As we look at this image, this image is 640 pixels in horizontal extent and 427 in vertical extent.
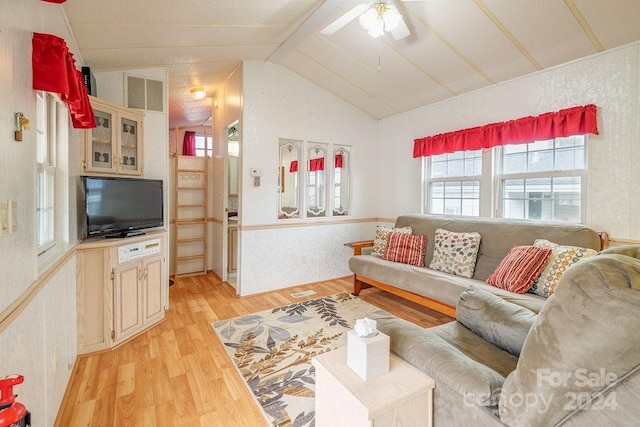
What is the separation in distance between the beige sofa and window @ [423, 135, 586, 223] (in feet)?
1.07

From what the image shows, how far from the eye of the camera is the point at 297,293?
13.1ft

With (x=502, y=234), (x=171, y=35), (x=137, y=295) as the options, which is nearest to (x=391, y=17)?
(x=171, y=35)

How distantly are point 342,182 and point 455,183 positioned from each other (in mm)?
1640

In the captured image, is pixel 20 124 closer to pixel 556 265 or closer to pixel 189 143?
pixel 556 265

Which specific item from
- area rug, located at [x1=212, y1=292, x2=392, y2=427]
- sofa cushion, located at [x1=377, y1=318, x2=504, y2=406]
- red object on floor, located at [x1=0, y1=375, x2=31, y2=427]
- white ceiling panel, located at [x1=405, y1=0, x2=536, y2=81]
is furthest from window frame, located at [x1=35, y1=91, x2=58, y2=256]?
white ceiling panel, located at [x1=405, y1=0, x2=536, y2=81]

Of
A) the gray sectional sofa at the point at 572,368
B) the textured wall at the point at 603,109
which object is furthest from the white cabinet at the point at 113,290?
the textured wall at the point at 603,109

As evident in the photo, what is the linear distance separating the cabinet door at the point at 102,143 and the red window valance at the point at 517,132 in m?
3.55

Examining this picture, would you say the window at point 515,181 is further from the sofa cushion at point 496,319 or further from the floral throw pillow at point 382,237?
the sofa cushion at point 496,319

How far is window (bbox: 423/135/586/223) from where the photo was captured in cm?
292

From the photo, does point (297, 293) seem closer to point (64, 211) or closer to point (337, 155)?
point (337, 155)

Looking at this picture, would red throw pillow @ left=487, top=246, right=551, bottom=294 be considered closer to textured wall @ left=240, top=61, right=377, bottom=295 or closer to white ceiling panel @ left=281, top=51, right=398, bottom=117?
textured wall @ left=240, top=61, right=377, bottom=295

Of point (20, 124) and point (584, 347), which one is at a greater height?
point (20, 124)

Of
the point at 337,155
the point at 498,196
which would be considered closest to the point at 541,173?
the point at 498,196

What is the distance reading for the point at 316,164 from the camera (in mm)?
4465
